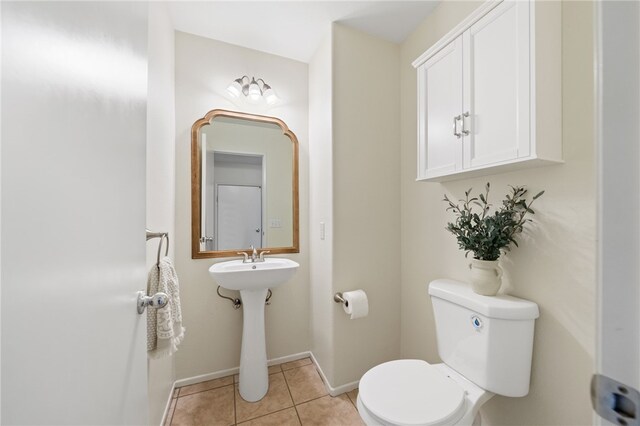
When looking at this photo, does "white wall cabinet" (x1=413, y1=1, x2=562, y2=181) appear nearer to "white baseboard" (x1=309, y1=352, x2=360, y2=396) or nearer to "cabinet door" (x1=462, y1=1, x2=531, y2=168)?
"cabinet door" (x1=462, y1=1, x2=531, y2=168)

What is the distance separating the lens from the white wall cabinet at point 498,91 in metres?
0.88

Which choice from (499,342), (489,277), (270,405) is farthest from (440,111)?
(270,405)

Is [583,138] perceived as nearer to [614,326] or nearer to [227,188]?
→ [614,326]

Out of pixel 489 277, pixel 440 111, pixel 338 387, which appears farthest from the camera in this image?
pixel 338 387

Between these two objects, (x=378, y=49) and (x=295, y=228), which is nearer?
(x=378, y=49)

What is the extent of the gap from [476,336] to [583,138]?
0.84 m

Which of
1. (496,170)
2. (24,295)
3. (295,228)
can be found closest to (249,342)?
(295,228)

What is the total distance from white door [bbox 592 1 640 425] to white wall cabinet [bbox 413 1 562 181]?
2.49 feet

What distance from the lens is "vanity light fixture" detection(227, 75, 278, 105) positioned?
175 cm

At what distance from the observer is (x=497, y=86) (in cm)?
98

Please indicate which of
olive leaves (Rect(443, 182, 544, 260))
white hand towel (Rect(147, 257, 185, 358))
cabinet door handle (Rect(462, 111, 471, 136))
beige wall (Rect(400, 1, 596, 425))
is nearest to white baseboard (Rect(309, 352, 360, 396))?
beige wall (Rect(400, 1, 596, 425))

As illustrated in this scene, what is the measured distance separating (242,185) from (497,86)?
1.58 metres

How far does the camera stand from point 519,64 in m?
0.91

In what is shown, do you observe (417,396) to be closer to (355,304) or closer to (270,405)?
(355,304)
